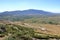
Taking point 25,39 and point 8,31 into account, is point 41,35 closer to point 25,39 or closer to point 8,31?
point 25,39

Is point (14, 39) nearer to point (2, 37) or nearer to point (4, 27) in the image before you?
point (2, 37)

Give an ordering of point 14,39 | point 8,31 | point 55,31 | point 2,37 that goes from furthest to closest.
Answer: point 55,31, point 8,31, point 2,37, point 14,39

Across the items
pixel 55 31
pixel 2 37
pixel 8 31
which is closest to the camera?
pixel 2 37

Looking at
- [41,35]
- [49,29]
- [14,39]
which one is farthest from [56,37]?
[14,39]

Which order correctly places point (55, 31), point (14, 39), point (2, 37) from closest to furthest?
point (14, 39)
point (2, 37)
point (55, 31)

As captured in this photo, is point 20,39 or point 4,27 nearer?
point 20,39

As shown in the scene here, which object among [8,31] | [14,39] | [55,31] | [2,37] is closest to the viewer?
[14,39]

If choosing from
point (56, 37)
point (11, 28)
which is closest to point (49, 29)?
point (56, 37)

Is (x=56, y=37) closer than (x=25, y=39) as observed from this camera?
No
